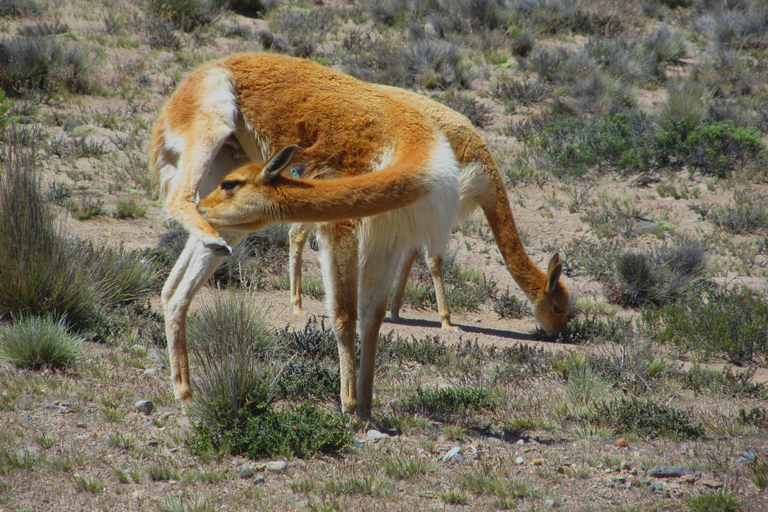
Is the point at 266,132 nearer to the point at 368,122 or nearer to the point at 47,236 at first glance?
the point at 368,122

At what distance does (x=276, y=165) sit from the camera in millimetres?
3570

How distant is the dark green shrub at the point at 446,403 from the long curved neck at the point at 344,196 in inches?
66.4

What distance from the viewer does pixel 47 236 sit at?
17.5 ft

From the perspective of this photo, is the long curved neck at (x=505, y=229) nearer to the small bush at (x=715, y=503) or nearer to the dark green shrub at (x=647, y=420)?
the dark green shrub at (x=647, y=420)

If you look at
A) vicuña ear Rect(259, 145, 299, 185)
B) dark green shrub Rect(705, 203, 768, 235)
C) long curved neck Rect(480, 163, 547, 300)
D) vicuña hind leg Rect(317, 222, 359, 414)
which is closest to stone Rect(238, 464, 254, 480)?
vicuña hind leg Rect(317, 222, 359, 414)

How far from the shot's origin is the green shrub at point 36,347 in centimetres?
454

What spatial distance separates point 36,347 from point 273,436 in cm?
196

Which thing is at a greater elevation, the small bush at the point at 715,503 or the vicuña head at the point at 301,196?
the vicuña head at the point at 301,196

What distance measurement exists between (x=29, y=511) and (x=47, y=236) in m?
2.93

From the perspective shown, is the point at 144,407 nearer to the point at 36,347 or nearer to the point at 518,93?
the point at 36,347

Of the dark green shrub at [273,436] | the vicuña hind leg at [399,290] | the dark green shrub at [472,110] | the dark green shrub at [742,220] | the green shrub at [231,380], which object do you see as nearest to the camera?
the dark green shrub at [273,436]

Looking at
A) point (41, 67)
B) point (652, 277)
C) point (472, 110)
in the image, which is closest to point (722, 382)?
point (652, 277)

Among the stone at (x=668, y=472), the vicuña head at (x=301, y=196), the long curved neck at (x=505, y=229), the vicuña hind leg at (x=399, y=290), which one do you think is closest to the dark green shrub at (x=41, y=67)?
the vicuña hind leg at (x=399, y=290)

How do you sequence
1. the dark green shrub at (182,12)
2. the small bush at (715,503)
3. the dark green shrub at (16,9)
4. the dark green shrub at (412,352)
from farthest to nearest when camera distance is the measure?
the dark green shrub at (182,12) < the dark green shrub at (16,9) < the dark green shrub at (412,352) < the small bush at (715,503)
